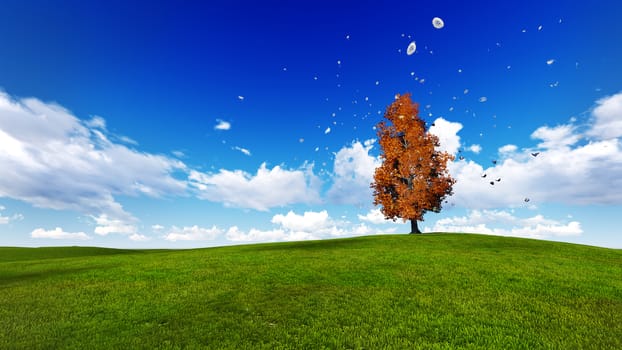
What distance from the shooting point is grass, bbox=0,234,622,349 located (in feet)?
32.3

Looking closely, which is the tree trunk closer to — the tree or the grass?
the tree

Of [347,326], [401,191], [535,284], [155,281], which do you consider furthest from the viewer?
[401,191]

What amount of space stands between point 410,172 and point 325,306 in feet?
115

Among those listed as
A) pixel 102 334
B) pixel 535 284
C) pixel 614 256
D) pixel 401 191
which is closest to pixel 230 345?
pixel 102 334

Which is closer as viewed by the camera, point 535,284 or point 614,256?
point 535,284

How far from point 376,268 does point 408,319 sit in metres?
8.53

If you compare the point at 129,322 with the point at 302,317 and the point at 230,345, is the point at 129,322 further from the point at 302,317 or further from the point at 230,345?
the point at 302,317

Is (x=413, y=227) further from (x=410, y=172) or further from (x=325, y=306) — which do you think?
(x=325, y=306)

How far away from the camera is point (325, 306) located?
41.8 ft

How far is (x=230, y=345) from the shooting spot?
31.3 feet

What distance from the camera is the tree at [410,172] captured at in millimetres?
44094

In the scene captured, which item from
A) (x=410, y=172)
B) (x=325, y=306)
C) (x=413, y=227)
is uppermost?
(x=410, y=172)

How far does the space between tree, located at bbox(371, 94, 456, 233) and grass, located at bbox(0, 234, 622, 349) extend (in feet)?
72.1

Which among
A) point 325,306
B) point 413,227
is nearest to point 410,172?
point 413,227
